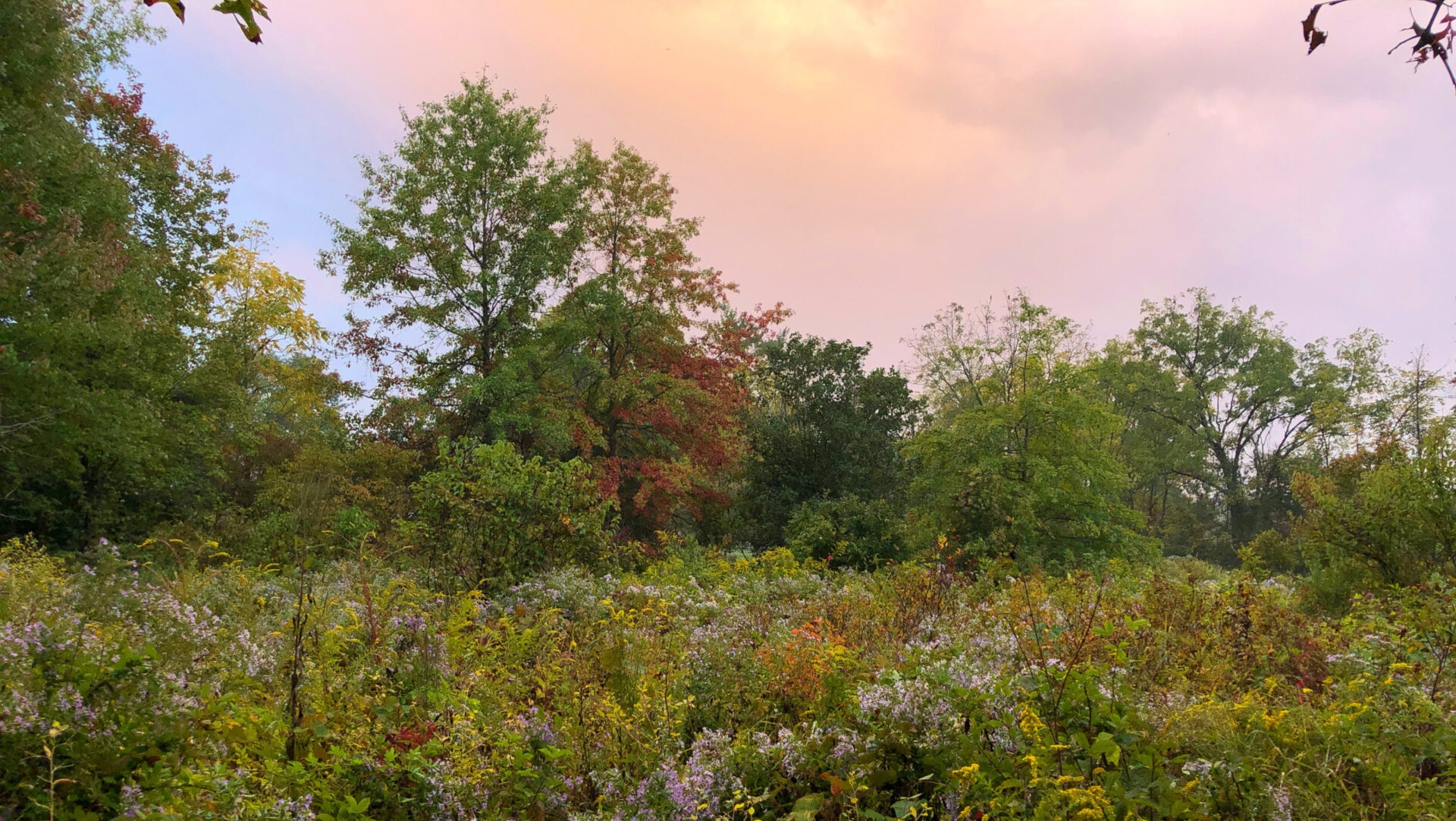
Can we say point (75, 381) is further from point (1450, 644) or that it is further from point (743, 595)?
point (1450, 644)

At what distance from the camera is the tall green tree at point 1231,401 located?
29328 millimetres

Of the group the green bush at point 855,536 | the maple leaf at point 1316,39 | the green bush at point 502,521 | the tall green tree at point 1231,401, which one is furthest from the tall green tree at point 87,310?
the tall green tree at point 1231,401

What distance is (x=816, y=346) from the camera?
60.8 ft

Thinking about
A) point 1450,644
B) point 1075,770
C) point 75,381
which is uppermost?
point 75,381

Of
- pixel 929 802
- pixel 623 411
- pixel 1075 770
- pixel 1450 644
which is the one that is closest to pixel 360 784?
pixel 929 802

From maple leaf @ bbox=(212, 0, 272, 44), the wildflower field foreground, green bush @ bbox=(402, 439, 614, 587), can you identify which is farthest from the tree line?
maple leaf @ bbox=(212, 0, 272, 44)

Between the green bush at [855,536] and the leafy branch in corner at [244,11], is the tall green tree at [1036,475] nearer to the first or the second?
the green bush at [855,536]

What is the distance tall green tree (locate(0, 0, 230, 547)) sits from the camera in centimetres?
1070

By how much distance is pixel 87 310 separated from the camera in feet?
36.0

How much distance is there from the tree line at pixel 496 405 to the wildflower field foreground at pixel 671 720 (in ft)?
11.6

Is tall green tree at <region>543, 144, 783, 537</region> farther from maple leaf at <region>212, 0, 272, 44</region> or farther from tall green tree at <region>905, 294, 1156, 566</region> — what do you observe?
maple leaf at <region>212, 0, 272, 44</region>

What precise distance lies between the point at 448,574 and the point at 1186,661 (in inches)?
233

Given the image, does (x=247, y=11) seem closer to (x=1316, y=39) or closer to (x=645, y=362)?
(x=1316, y=39)

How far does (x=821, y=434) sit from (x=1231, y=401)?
23.3 meters
